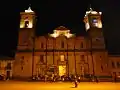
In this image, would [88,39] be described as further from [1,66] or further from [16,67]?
[1,66]

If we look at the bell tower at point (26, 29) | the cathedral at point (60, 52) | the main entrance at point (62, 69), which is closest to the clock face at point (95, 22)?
the cathedral at point (60, 52)

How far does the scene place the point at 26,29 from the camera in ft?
156

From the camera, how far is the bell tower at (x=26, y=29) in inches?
1811

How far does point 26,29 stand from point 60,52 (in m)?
10.0

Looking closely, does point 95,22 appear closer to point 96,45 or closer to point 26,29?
point 96,45

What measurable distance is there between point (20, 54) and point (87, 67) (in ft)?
50.5

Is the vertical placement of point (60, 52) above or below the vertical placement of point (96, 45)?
below

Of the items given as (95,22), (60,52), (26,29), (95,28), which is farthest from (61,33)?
(95,22)

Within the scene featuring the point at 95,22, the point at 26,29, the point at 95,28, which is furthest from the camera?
the point at 95,22

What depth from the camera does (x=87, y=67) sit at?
44625 millimetres

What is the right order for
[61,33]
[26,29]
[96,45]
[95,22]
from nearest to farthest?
[96,45] → [26,29] → [61,33] → [95,22]

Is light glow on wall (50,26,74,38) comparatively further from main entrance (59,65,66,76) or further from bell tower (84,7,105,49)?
main entrance (59,65,66,76)

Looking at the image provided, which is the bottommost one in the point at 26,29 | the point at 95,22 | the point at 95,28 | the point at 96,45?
the point at 96,45

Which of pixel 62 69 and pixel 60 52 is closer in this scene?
pixel 62 69
